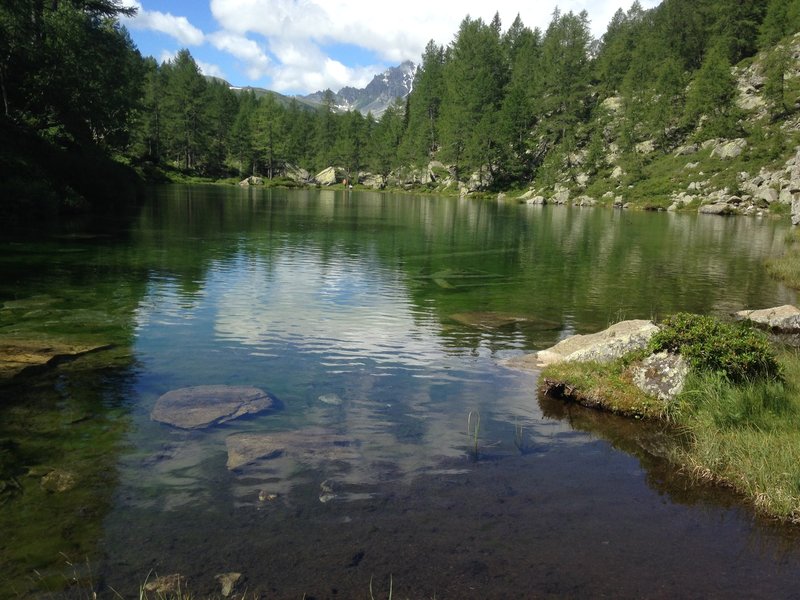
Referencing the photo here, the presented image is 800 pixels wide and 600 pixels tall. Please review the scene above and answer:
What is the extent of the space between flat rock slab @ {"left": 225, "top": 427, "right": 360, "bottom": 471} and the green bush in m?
8.23

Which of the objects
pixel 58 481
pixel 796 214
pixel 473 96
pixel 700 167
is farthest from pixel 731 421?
pixel 473 96

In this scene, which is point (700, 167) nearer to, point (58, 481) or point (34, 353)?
point (34, 353)

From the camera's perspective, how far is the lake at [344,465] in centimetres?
784

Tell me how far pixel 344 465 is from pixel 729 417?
26.5 ft

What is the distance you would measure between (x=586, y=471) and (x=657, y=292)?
830 inches

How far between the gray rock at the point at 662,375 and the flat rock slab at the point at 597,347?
2.16 ft

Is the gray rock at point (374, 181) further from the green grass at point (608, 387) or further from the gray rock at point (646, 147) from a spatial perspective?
the green grass at point (608, 387)

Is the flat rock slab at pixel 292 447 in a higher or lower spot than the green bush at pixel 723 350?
lower

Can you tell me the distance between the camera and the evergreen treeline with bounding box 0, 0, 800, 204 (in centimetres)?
11775

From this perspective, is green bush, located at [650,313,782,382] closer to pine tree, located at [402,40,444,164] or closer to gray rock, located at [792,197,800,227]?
gray rock, located at [792,197,800,227]

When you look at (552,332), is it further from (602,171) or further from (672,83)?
(672,83)

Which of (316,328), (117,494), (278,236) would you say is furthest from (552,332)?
(278,236)

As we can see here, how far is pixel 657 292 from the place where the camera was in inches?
1158

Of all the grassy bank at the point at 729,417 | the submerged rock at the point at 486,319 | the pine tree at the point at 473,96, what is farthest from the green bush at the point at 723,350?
the pine tree at the point at 473,96
